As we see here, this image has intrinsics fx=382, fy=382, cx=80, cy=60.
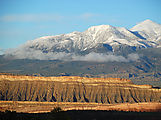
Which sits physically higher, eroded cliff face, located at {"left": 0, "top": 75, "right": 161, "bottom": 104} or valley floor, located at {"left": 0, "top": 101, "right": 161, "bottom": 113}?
eroded cliff face, located at {"left": 0, "top": 75, "right": 161, "bottom": 104}

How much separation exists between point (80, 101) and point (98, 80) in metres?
26.7

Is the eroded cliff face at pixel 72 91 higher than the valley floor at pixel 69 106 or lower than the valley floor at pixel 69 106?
higher

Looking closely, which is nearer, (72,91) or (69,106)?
(69,106)

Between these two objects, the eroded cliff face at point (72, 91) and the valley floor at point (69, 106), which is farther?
the eroded cliff face at point (72, 91)

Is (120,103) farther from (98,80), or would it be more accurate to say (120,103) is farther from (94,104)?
(98,80)

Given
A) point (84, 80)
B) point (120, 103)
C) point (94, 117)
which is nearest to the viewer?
point (94, 117)

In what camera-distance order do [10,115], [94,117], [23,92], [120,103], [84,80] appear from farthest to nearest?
[84,80]
[23,92]
[120,103]
[94,117]
[10,115]

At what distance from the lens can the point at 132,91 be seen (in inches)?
6609

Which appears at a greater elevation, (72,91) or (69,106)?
(72,91)

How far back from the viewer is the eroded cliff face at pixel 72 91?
6309 inches

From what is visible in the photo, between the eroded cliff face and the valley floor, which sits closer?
the valley floor

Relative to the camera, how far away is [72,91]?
169 metres

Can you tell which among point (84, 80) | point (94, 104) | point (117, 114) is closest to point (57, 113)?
point (117, 114)

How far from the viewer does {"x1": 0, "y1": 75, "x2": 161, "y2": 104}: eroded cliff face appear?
526ft
